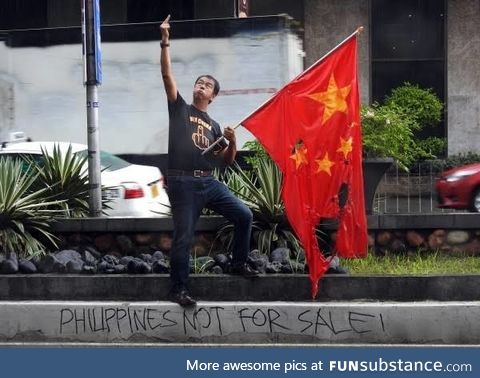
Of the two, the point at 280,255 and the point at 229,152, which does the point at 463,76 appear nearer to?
the point at 280,255

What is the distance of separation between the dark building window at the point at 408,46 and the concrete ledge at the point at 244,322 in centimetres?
1711

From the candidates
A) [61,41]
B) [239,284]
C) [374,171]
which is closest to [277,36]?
[61,41]

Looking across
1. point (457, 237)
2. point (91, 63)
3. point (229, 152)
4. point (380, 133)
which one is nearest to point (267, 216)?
point (229, 152)

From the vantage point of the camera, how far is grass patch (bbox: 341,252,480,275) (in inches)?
322

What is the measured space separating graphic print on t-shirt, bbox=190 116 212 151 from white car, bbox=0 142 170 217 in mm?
4067

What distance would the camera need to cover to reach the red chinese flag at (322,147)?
782cm

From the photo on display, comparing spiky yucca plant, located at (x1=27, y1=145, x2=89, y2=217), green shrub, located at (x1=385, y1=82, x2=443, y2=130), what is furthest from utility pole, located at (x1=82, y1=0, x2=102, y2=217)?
green shrub, located at (x1=385, y1=82, x2=443, y2=130)

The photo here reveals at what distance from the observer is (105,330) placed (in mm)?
7434

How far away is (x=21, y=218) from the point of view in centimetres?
889

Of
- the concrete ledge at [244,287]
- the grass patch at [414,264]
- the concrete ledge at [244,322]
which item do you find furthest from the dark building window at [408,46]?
the concrete ledge at [244,322]

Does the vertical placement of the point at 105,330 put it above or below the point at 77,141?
below

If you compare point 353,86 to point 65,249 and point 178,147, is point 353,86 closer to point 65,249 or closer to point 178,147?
point 178,147

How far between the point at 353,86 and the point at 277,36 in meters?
9.08

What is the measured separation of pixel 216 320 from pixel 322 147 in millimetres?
1697
